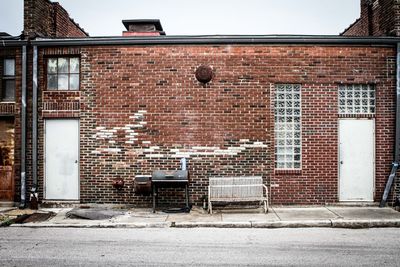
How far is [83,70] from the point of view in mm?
11000

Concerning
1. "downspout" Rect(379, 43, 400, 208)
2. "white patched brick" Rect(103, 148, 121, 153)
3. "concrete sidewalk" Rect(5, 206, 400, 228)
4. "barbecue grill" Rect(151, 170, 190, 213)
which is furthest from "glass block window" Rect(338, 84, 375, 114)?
"white patched brick" Rect(103, 148, 121, 153)

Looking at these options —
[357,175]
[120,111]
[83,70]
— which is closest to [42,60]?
[83,70]

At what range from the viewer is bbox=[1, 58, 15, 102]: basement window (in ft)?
37.2

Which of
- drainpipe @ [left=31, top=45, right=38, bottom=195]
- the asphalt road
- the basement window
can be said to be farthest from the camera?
the basement window

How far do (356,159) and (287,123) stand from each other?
84.9 inches

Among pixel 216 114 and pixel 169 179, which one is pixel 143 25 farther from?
pixel 169 179

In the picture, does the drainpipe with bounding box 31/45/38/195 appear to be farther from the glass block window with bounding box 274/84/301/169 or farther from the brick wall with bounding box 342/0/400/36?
the brick wall with bounding box 342/0/400/36

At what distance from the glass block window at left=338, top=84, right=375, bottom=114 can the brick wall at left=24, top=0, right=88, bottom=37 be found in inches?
352

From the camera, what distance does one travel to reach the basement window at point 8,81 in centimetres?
1135

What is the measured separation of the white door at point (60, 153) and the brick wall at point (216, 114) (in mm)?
295

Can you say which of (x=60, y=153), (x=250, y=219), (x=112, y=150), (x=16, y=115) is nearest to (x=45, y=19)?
(x=16, y=115)

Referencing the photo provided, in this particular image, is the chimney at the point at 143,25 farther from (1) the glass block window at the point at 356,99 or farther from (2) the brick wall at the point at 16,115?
(1) the glass block window at the point at 356,99

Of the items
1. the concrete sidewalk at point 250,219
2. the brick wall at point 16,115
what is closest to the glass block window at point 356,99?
the concrete sidewalk at point 250,219

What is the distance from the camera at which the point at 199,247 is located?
23.1 ft
